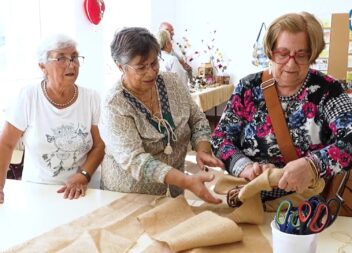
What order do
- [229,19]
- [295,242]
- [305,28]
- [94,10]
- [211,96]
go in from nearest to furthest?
1. [295,242]
2. [305,28]
3. [94,10]
4. [211,96]
5. [229,19]

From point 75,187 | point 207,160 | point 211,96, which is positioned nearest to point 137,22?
point 211,96

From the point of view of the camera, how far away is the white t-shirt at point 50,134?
5.85 ft

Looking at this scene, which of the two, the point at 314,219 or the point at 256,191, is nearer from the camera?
the point at 314,219

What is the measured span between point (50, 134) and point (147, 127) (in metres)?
0.54

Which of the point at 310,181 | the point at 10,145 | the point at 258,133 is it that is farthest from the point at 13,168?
the point at 310,181

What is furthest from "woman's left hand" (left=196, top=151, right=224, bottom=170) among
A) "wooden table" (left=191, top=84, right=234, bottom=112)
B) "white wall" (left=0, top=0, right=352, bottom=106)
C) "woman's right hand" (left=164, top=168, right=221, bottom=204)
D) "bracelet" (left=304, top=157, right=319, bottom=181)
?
"wooden table" (left=191, top=84, right=234, bottom=112)

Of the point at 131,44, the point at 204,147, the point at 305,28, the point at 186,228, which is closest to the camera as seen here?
the point at 186,228

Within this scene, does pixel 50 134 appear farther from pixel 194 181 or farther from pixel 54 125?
pixel 194 181

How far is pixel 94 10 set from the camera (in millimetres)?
4773

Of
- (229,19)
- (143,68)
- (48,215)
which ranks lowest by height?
(48,215)

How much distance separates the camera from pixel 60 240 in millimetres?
1189

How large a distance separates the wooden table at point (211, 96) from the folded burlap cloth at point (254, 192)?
12.3 feet

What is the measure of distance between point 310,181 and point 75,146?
1.05m

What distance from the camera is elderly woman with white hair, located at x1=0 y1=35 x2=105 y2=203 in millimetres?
1780
